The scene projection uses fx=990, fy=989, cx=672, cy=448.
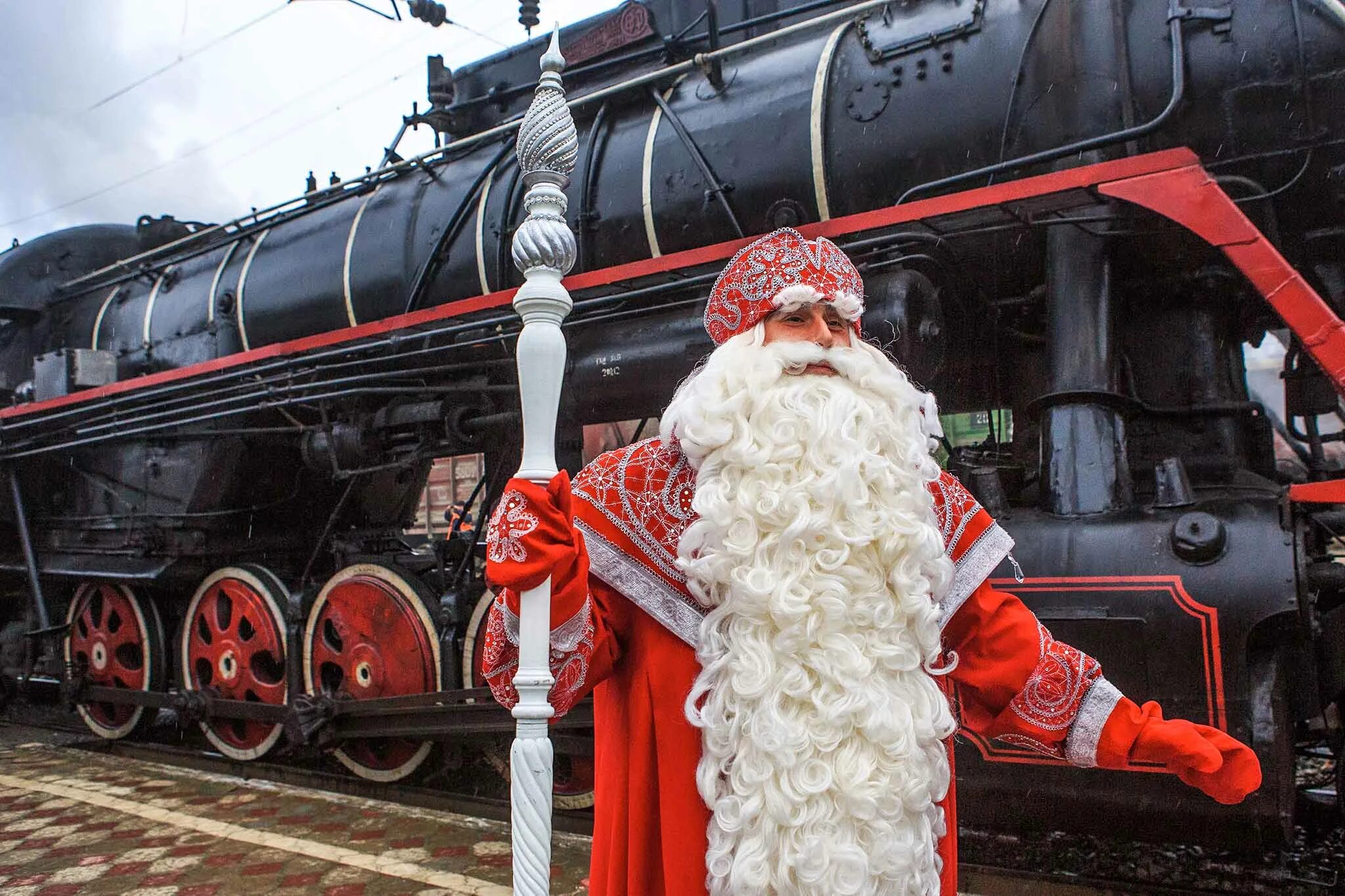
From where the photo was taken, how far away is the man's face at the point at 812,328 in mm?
1597

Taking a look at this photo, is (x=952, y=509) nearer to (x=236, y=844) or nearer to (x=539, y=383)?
(x=539, y=383)

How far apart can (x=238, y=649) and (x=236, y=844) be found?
138 centimetres

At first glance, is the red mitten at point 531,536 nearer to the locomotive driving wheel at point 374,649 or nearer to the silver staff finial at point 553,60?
the silver staff finial at point 553,60

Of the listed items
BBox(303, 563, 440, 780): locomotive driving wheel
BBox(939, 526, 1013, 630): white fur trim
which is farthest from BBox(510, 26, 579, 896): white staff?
BBox(303, 563, 440, 780): locomotive driving wheel

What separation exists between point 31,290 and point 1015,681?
7.21m

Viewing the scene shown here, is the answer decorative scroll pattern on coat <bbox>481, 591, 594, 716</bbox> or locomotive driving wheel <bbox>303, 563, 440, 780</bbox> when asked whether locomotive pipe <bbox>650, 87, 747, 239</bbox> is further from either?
decorative scroll pattern on coat <bbox>481, 591, 594, 716</bbox>

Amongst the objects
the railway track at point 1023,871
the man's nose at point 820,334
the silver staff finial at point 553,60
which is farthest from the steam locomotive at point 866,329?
the silver staff finial at point 553,60

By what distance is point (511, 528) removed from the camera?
131 cm

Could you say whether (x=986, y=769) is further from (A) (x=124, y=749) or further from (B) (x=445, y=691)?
(A) (x=124, y=749)

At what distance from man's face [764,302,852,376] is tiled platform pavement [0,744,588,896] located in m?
1.97

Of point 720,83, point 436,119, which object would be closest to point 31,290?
point 436,119

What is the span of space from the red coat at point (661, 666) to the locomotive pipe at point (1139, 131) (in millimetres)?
1253

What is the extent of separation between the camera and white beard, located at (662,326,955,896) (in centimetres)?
137

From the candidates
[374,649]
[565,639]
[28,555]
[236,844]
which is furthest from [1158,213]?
[28,555]
